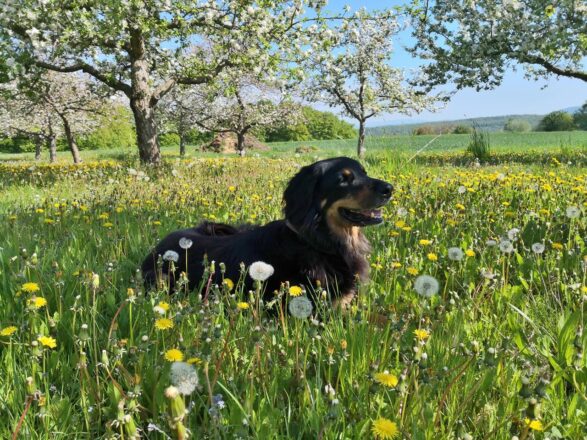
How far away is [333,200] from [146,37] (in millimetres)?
10673

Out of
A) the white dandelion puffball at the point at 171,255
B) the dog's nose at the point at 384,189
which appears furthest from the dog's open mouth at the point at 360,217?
the white dandelion puffball at the point at 171,255

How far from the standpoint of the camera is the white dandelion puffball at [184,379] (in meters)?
1.01

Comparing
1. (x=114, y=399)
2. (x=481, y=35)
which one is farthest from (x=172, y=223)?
(x=481, y=35)

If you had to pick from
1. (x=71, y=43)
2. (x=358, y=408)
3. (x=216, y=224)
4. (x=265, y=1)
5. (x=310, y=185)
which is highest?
(x=265, y=1)

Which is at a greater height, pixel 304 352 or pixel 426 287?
pixel 426 287

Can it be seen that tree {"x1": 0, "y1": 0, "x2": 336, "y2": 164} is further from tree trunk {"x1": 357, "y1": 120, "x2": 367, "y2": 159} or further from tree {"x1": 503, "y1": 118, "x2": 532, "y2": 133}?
tree {"x1": 503, "y1": 118, "x2": 532, "y2": 133}

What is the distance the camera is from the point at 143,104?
12320 mm

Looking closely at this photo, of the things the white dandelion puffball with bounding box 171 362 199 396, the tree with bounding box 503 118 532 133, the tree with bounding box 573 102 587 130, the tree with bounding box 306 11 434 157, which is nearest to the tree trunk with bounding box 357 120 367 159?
the tree with bounding box 306 11 434 157

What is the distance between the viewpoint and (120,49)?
38.1 ft

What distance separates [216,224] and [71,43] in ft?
27.1

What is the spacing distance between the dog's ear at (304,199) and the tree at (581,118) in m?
73.9

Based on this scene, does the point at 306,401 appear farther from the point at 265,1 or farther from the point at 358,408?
the point at 265,1

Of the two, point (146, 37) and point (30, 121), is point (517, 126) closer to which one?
point (30, 121)

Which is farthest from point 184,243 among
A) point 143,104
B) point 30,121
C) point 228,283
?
point 30,121
